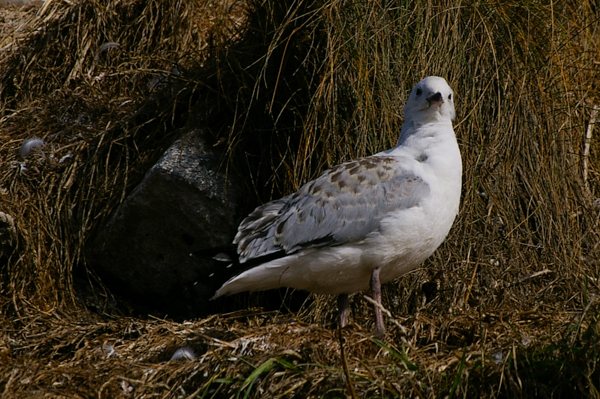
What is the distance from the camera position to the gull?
3.73 m

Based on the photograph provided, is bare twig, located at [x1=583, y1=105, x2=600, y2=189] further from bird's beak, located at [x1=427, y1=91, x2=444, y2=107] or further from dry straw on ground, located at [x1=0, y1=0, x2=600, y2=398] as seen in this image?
bird's beak, located at [x1=427, y1=91, x2=444, y2=107]

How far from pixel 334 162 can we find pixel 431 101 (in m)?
0.87

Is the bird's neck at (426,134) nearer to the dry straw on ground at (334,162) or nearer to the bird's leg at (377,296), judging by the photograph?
the dry straw on ground at (334,162)

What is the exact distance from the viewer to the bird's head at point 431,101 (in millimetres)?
3949

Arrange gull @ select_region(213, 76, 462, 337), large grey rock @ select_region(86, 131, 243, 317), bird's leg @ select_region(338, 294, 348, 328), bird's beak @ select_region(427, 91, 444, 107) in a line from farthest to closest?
large grey rock @ select_region(86, 131, 243, 317) → bird's leg @ select_region(338, 294, 348, 328) → bird's beak @ select_region(427, 91, 444, 107) → gull @ select_region(213, 76, 462, 337)

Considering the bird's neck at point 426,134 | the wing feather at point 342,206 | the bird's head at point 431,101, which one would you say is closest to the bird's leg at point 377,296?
the wing feather at point 342,206

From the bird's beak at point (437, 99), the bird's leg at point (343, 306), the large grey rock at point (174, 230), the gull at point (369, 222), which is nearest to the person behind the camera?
the gull at point (369, 222)

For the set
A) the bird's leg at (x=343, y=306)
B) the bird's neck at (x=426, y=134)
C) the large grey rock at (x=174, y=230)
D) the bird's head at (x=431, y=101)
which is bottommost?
the bird's leg at (x=343, y=306)

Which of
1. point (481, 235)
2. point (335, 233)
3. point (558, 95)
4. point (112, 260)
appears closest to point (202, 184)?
point (112, 260)

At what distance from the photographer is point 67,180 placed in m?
5.11

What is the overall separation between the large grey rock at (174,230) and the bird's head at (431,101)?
1.29 m

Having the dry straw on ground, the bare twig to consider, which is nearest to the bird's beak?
the dry straw on ground

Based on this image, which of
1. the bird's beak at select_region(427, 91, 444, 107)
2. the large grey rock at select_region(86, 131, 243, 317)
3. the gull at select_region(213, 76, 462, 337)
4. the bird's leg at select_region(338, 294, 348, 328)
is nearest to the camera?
the gull at select_region(213, 76, 462, 337)

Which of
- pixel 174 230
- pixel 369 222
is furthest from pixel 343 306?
pixel 174 230
